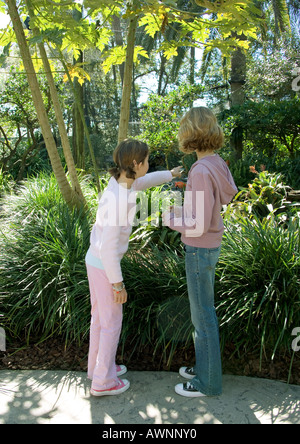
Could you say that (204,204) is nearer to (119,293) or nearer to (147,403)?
(119,293)

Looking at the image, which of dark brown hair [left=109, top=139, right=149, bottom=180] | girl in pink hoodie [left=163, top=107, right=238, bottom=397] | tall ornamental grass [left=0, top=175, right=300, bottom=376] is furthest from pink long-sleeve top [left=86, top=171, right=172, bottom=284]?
tall ornamental grass [left=0, top=175, right=300, bottom=376]

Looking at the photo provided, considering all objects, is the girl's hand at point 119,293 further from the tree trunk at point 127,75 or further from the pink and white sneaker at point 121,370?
the tree trunk at point 127,75

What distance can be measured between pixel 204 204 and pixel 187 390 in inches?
50.6

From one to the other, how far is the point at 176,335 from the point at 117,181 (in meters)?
1.29

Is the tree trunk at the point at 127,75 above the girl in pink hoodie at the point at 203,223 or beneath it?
above

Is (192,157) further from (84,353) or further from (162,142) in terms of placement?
(84,353)

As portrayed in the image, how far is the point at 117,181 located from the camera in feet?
8.55

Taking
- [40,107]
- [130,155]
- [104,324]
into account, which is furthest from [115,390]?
[40,107]

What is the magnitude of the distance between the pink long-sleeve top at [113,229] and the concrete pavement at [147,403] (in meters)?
0.85

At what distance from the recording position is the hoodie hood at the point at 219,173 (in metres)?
2.39

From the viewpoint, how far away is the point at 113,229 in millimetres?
2428

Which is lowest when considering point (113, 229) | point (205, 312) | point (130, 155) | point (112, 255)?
point (205, 312)

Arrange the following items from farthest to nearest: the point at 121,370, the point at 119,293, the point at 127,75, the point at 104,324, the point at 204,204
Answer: the point at 127,75, the point at 121,370, the point at 104,324, the point at 119,293, the point at 204,204

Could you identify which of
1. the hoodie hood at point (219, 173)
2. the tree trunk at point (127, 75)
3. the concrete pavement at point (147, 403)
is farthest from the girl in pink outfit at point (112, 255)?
the tree trunk at point (127, 75)
